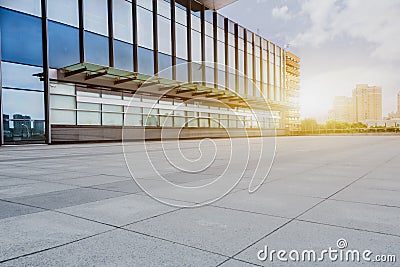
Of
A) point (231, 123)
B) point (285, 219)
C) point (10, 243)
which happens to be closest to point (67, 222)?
point (10, 243)

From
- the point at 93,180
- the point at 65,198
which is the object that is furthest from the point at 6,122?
the point at 65,198

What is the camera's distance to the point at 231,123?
4206 centimetres

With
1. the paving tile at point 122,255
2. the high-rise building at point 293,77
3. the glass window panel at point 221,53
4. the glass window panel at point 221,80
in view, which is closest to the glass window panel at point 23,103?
the glass window panel at point 221,80

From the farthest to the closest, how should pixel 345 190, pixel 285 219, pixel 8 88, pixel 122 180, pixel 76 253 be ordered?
pixel 8 88
pixel 122 180
pixel 345 190
pixel 285 219
pixel 76 253

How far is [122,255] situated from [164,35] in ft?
107

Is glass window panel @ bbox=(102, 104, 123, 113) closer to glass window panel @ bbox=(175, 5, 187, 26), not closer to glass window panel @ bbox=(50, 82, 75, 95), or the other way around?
glass window panel @ bbox=(50, 82, 75, 95)

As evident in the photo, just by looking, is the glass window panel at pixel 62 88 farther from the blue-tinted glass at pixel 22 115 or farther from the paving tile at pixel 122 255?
the paving tile at pixel 122 255

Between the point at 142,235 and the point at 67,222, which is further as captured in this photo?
the point at 67,222

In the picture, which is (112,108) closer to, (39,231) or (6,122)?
(6,122)

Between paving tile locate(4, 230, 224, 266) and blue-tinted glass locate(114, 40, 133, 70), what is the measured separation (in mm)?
26444

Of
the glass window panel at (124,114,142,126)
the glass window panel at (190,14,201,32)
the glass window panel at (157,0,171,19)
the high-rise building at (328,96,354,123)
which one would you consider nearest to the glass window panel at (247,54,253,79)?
the glass window panel at (190,14,201,32)

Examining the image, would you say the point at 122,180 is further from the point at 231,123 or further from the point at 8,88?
the point at 231,123

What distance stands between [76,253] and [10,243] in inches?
28.9

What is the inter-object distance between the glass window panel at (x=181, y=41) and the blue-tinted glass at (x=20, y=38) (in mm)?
15284
